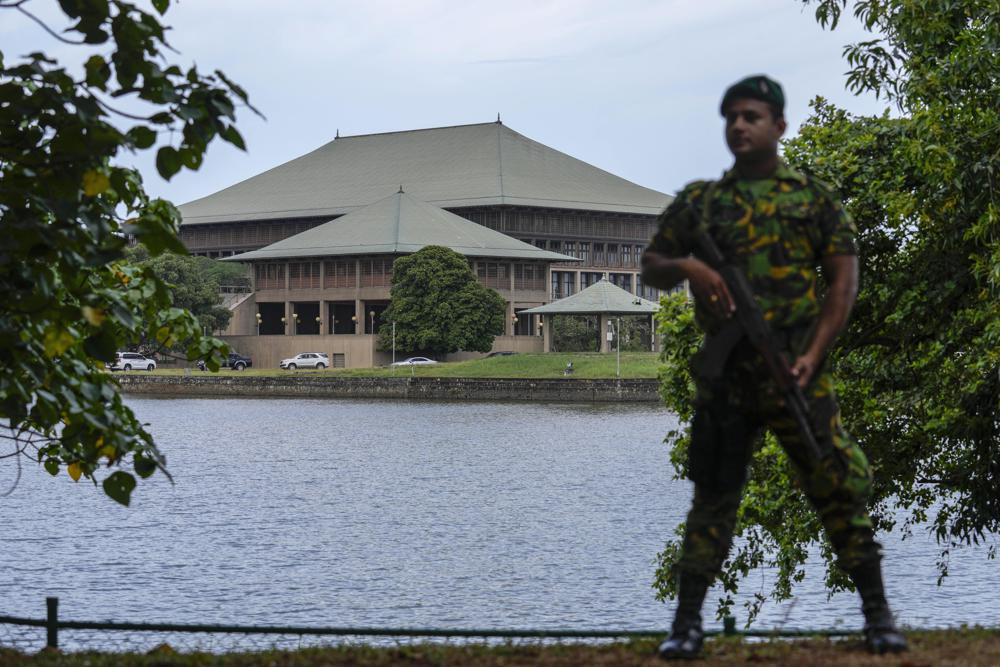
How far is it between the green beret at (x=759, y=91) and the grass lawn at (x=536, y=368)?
3410 inches

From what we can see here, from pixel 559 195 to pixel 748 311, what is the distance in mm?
133804

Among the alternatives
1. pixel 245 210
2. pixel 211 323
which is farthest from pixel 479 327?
pixel 245 210

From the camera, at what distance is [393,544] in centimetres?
3212

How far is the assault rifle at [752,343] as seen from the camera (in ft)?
18.6

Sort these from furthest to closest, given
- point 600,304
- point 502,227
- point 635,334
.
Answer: point 502,227, point 635,334, point 600,304

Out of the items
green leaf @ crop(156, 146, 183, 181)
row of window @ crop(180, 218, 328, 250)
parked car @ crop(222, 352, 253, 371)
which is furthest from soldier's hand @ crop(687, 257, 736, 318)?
row of window @ crop(180, 218, 328, 250)

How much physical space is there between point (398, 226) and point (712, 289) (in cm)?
11415

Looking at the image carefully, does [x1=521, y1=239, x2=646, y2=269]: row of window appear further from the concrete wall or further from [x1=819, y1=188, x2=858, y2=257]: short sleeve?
[x1=819, y1=188, x2=858, y2=257]: short sleeve

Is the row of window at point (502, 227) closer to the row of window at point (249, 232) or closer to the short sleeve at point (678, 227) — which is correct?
the row of window at point (249, 232)

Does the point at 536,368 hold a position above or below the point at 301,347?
below

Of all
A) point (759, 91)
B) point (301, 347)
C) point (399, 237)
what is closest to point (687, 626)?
point (759, 91)

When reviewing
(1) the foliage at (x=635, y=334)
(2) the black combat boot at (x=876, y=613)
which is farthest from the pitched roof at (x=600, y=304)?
(2) the black combat boot at (x=876, y=613)

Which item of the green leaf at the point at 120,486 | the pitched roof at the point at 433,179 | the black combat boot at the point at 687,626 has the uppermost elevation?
the pitched roof at the point at 433,179

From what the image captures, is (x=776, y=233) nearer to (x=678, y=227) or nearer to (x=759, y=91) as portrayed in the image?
(x=678, y=227)
